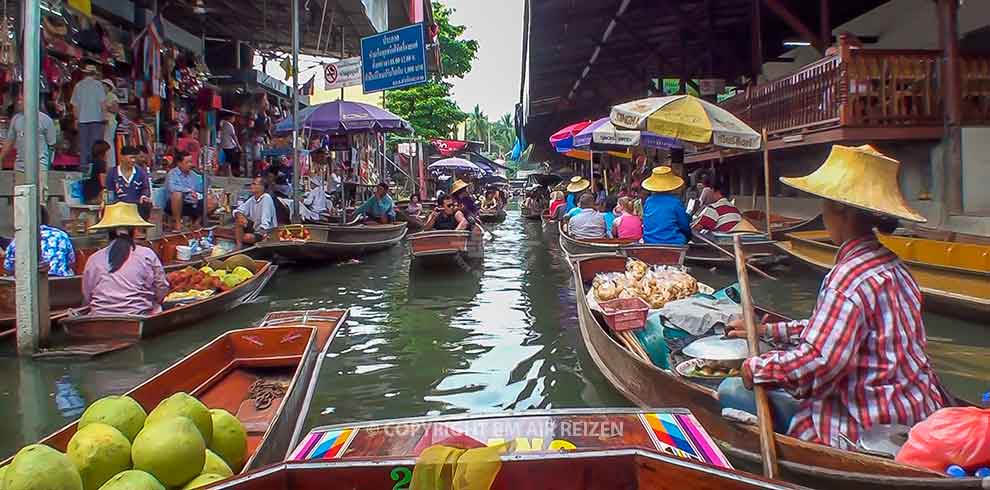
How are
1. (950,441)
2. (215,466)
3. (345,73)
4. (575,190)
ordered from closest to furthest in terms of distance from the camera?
(215,466)
(950,441)
(345,73)
(575,190)

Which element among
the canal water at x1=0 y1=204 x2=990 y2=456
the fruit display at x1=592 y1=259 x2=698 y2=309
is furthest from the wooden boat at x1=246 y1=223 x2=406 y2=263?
the fruit display at x1=592 y1=259 x2=698 y2=309

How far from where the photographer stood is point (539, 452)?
6.08 ft

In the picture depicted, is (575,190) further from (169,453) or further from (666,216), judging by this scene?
(169,453)

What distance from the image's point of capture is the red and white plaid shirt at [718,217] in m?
11.7

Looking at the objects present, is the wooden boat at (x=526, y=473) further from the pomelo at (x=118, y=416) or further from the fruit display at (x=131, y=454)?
the pomelo at (x=118, y=416)

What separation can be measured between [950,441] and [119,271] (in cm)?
679

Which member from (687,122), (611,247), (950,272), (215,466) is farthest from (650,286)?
(215,466)

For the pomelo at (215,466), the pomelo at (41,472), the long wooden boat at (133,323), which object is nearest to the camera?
the pomelo at (41,472)

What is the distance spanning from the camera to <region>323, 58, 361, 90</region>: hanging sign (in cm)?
1462

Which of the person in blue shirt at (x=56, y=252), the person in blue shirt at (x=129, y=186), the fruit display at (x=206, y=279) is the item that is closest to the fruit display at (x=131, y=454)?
the fruit display at (x=206, y=279)

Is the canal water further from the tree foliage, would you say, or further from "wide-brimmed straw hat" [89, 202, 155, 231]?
the tree foliage

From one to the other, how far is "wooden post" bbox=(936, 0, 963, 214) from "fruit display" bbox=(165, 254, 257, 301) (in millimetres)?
9347

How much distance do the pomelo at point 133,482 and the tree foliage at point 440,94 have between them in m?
31.5

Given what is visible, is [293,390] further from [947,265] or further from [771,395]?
[947,265]
